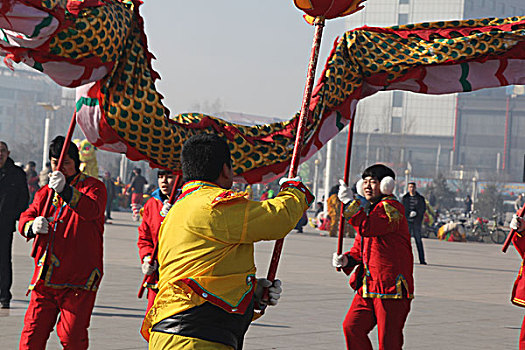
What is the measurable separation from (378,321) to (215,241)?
262cm

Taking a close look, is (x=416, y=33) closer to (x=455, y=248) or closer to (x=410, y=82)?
(x=410, y=82)

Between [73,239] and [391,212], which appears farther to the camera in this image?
[391,212]

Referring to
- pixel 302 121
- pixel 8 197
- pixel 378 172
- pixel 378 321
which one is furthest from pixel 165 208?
pixel 8 197

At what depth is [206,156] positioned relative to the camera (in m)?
3.75

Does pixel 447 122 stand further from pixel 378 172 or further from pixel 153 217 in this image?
pixel 153 217

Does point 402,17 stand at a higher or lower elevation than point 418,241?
higher

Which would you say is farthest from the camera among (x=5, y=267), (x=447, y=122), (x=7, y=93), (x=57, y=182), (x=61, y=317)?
(x=7, y=93)

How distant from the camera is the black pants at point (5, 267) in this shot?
892 cm

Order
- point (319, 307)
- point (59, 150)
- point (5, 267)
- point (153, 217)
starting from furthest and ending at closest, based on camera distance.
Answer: point (319, 307) < point (5, 267) < point (153, 217) < point (59, 150)

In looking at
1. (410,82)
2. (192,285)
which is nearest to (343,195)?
(410,82)

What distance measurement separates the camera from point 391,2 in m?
82.3

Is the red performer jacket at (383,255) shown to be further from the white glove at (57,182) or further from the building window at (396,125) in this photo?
the building window at (396,125)

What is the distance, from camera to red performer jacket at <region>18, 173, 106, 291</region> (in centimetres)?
566

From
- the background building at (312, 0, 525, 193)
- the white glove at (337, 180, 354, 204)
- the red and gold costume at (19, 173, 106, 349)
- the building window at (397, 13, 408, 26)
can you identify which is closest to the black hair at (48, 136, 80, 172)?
the red and gold costume at (19, 173, 106, 349)
